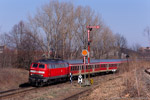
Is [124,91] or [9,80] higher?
[124,91]

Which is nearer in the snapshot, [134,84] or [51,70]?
[134,84]

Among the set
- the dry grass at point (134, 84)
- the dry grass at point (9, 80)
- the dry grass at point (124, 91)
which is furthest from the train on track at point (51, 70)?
the dry grass at point (124, 91)

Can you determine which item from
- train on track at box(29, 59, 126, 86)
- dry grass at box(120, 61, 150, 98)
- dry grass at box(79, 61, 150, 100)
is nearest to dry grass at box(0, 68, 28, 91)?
train on track at box(29, 59, 126, 86)

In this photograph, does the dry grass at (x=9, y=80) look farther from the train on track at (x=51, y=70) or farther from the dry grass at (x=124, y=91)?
the dry grass at (x=124, y=91)

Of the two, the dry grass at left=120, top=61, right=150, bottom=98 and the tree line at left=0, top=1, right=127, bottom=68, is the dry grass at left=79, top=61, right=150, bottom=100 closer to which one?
the dry grass at left=120, top=61, right=150, bottom=98

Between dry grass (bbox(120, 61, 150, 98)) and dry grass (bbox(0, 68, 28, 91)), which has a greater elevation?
dry grass (bbox(120, 61, 150, 98))

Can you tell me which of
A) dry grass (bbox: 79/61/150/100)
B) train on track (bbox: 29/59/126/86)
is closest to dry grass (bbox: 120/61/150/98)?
dry grass (bbox: 79/61/150/100)

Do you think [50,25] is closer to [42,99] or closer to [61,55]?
[61,55]

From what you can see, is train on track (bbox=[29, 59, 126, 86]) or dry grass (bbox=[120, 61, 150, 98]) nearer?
dry grass (bbox=[120, 61, 150, 98])

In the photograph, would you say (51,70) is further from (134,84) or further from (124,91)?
(124,91)

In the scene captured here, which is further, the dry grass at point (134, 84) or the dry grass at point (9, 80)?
the dry grass at point (9, 80)

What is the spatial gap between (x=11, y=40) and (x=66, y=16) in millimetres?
11348

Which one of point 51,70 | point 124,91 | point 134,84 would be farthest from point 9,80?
point 134,84

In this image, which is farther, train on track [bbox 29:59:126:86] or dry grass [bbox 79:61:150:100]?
train on track [bbox 29:59:126:86]
